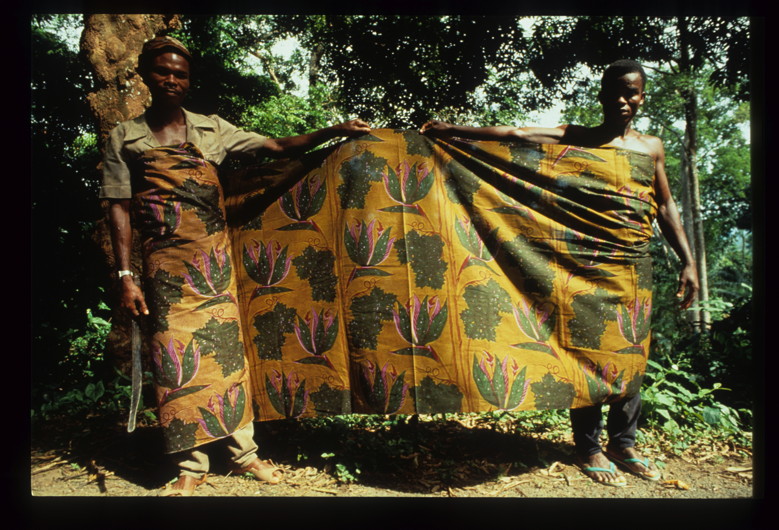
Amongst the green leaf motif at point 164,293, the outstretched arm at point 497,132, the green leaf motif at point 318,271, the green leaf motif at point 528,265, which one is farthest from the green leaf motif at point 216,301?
the green leaf motif at point 528,265

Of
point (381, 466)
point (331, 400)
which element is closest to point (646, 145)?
point (331, 400)

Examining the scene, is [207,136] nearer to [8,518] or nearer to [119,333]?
[119,333]

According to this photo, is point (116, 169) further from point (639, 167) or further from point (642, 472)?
point (642, 472)

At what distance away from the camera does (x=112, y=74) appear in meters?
3.12

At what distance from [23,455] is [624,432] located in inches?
130

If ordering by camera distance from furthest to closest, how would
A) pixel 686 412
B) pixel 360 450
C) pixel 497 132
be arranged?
1. pixel 686 412
2. pixel 360 450
3. pixel 497 132

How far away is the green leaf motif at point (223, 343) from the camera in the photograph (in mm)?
2290

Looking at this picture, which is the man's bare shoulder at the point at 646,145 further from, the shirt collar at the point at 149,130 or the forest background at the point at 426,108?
the shirt collar at the point at 149,130

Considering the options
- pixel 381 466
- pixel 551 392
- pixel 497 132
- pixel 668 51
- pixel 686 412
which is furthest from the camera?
pixel 668 51

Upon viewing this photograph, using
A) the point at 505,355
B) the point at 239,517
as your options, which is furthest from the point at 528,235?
the point at 239,517

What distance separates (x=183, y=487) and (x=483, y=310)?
180cm

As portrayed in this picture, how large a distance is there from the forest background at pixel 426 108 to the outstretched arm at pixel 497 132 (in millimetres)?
1312

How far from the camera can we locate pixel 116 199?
226 centimetres

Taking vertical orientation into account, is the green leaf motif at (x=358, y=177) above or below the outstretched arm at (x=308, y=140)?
below
